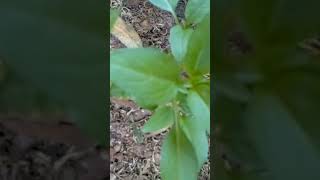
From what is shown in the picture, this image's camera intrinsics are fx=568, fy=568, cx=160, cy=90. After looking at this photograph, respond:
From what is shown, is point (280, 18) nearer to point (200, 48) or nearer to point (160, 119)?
point (200, 48)

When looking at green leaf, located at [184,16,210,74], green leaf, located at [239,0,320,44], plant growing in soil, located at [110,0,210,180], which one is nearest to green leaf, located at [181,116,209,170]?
plant growing in soil, located at [110,0,210,180]

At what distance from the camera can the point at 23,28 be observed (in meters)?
1.08

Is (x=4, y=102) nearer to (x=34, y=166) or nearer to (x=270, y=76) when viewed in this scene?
(x=34, y=166)

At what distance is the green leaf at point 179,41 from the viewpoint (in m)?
1.12

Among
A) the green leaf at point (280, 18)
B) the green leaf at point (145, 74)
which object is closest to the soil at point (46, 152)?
the green leaf at point (145, 74)

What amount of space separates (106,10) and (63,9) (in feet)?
0.27

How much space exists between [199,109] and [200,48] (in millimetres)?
121

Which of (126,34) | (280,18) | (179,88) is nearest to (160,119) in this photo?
(179,88)

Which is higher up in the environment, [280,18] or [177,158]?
[280,18]

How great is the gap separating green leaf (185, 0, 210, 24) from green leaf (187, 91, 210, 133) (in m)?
0.15

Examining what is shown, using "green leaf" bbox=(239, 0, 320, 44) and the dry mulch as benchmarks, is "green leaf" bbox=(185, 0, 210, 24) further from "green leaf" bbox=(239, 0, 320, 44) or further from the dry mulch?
the dry mulch

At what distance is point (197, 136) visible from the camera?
114 cm

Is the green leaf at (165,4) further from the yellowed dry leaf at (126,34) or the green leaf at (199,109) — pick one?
the green leaf at (199,109)

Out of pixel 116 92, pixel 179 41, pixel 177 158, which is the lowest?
pixel 177 158
